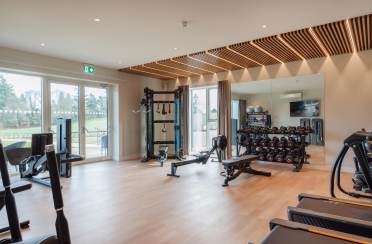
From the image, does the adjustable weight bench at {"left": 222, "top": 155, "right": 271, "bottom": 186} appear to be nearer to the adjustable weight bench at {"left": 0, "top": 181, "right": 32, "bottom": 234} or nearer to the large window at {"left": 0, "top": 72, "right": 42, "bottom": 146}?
the adjustable weight bench at {"left": 0, "top": 181, "right": 32, "bottom": 234}

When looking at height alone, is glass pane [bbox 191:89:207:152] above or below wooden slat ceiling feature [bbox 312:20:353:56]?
below

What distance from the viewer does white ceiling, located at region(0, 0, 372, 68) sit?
3.35m

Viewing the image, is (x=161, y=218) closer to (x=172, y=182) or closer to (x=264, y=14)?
(x=172, y=182)

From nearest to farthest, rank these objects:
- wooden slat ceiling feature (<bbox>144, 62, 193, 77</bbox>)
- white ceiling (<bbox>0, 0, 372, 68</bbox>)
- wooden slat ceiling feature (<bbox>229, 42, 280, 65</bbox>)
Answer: white ceiling (<bbox>0, 0, 372, 68</bbox>) → wooden slat ceiling feature (<bbox>229, 42, 280, 65</bbox>) → wooden slat ceiling feature (<bbox>144, 62, 193, 77</bbox>)

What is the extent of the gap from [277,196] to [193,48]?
3.35 meters

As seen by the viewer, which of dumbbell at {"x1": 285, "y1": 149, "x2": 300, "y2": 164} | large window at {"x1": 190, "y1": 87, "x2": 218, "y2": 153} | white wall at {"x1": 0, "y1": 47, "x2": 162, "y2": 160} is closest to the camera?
white wall at {"x1": 0, "y1": 47, "x2": 162, "y2": 160}

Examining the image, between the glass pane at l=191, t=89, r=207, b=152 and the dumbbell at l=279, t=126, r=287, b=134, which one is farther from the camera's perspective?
the glass pane at l=191, t=89, r=207, b=152

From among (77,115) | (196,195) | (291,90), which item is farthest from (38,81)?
(291,90)

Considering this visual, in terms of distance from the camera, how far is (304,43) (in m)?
4.92

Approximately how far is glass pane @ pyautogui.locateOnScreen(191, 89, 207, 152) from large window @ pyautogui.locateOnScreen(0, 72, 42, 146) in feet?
15.2

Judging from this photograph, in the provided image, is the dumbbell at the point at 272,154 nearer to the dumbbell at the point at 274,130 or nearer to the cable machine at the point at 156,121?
the dumbbell at the point at 274,130

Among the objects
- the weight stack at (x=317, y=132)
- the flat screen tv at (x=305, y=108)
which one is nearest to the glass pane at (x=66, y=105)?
the flat screen tv at (x=305, y=108)

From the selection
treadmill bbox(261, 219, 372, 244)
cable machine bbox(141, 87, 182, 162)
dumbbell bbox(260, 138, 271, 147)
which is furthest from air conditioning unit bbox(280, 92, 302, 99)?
treadmill bbox(261, 219, 372, 244)

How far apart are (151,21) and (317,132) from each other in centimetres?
473
